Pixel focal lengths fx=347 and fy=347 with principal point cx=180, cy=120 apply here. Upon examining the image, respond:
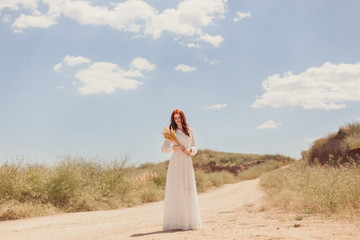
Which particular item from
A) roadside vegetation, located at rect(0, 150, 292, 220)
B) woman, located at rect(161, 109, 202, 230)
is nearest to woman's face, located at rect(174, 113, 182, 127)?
woman, located at rect(161, 109, 202, 230)

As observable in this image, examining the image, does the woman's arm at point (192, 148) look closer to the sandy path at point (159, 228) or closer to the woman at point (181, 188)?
the woman at point (181, 188)

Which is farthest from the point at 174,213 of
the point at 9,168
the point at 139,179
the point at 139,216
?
the point at 139,179

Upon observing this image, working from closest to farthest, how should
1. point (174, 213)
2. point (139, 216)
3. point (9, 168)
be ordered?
1. point (174, 213)
2. point (139, 216)
3. point (9, 168)

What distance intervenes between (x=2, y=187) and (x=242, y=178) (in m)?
24.1

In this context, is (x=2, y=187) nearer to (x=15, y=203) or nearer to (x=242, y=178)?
(x=15, y=203)

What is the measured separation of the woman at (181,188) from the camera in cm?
759

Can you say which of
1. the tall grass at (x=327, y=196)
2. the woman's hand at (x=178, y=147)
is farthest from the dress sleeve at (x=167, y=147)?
the tall grass at (x=327, y=196)

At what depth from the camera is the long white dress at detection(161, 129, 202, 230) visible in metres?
7.57

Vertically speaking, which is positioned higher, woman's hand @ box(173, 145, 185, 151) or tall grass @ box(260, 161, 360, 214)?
woman's hand @ box(173, 145, 185, 151)

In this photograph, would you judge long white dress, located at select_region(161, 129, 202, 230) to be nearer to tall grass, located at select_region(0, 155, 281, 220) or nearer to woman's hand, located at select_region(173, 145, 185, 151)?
woman's hand, located at select_region(173, 145, 185, 151)

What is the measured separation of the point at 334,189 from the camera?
8.88 meters

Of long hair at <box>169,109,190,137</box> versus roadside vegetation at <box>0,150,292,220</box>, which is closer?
long hair at <box>169,109,190,137</box>

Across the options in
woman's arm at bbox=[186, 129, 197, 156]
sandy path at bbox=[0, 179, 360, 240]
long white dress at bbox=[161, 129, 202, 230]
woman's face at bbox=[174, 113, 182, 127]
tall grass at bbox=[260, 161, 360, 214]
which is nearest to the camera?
sandy path at bbox=[0, 179, 360, 240]

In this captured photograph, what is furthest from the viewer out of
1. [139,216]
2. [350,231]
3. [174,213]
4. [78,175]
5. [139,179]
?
[139,179]
